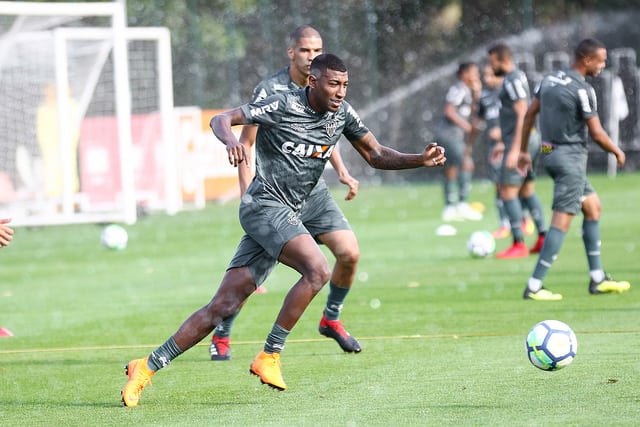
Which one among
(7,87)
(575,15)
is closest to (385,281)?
(7,87)

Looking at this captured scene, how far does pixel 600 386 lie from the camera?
697cm

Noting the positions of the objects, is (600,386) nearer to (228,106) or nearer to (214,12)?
(228,106)

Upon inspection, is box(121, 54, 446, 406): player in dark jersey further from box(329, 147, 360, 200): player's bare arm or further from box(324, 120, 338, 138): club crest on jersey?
box(329, 147, 360, 200): player's bare arm

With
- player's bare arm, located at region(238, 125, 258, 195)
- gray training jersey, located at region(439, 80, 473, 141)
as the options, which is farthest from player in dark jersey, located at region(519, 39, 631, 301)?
gray training jersey, located at region(439, 80, 473, 141)

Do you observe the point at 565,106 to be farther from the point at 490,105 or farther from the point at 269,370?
the point at 490,105

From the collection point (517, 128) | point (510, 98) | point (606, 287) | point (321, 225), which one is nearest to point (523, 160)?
point (606, 287)

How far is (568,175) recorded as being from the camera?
10.7 m

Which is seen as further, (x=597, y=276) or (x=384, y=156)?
(x=597, y=276)

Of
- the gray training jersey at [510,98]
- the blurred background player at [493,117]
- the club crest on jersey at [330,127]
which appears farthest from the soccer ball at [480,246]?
the club crest on jersey at [330,127]

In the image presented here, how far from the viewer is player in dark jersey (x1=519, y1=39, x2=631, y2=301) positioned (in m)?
10.6

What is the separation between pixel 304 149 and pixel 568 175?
13.1ft

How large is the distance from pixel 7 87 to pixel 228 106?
37.5ft

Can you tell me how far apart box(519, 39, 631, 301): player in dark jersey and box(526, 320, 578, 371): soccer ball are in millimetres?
3655

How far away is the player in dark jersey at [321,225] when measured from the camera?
8.26 meters
